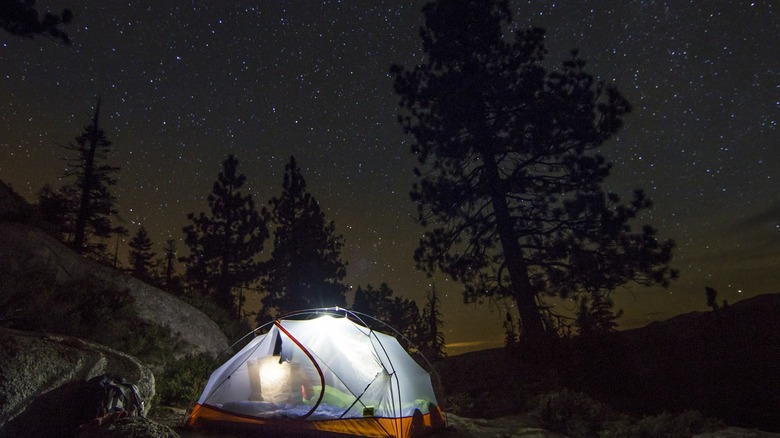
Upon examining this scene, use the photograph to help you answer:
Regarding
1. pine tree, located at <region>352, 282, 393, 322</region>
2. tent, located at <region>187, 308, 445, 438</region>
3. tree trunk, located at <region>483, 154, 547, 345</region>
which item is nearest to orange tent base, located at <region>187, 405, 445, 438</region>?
tent, located at <region>187, 308, 445, 438</region>

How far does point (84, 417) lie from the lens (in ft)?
17.6

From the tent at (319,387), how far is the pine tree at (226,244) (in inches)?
874

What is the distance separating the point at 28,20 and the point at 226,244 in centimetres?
1963

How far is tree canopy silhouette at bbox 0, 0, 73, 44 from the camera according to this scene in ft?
33.7

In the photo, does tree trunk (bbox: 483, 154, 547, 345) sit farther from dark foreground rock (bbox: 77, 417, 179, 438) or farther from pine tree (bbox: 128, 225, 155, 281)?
pine tree (bbox: 128, 225, 155, 281)

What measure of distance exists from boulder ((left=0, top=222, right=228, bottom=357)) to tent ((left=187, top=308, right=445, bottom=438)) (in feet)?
17.6

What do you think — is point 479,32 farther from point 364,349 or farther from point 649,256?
point 364,349

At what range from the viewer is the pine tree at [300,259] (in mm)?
29359

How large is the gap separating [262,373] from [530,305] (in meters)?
9.75

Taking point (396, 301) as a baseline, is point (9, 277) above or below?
below

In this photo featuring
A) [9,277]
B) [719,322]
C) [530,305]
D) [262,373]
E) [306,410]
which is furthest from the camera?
[719,322]

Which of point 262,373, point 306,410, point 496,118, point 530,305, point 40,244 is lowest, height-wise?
point 306,410

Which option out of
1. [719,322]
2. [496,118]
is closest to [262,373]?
[496,118]

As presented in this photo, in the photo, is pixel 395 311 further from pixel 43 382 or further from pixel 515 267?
pixel 43 382
